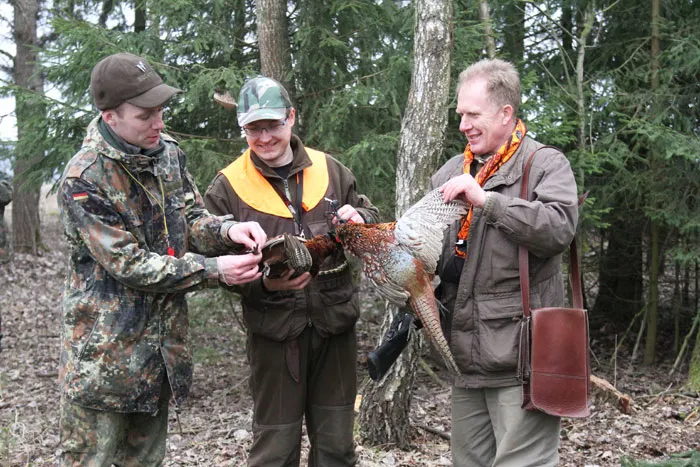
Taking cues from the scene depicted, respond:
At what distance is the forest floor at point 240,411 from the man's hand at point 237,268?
2.58m

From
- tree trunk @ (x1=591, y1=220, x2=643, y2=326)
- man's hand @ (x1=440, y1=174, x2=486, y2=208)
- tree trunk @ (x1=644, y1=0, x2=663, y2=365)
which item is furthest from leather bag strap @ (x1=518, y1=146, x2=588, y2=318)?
tree trunk @ (x1=591, y1=220, x2=643, y2=326)

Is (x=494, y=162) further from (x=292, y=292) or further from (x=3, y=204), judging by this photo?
(x=3, y=204)

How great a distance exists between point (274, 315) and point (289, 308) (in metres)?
0.09

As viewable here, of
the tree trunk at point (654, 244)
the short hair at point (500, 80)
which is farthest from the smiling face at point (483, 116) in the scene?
the tree trunk at point (654, 244)

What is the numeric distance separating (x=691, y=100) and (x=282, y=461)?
676cm

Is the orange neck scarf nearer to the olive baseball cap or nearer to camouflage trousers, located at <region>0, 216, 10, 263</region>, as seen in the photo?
the olive baseball cap

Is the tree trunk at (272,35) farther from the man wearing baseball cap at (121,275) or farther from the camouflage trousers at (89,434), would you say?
the camouflage trousers at (89,434)

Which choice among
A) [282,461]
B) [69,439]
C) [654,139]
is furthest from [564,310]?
[654,139]

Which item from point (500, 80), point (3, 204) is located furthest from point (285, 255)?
point (3, 204)

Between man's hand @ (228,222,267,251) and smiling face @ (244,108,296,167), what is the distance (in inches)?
19.0

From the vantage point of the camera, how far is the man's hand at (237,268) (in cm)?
319

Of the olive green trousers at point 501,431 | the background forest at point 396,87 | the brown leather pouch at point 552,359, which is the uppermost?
the background forest at point 396,87

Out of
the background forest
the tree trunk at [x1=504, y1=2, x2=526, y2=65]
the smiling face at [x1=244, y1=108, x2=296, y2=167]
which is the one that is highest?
the tree trunk at [x1=504, y1=2, x2=526, y2=65]

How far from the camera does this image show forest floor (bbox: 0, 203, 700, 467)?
17.8 ft
